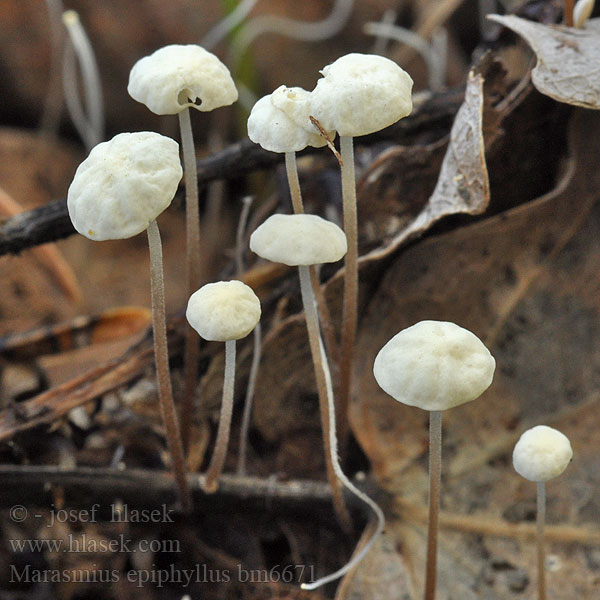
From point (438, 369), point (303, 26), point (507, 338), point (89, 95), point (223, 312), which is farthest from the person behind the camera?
point (303, 26)

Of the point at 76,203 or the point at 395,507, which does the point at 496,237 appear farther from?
the point at 76,203

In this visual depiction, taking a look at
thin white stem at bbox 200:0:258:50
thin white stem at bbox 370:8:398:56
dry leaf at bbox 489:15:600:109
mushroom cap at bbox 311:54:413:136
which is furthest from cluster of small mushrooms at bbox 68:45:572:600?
thin white stem at bbox 370:8:398:56

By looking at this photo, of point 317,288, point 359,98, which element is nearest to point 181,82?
point 359,98

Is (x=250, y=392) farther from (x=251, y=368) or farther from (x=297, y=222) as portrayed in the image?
(x=297, y=222)

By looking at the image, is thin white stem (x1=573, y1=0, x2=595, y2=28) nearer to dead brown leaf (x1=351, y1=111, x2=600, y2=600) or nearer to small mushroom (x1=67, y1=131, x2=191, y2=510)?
dead brown leaf (x1=351, y1=111, x2=600, y2=600)

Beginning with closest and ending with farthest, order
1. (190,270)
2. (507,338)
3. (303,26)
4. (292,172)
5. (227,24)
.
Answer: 1. (292,172)
2. (190,270)
3. (507,338)
4. (227,24)
5. (303,26)
